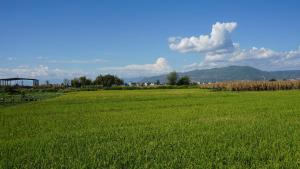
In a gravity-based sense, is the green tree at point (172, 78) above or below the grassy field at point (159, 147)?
above

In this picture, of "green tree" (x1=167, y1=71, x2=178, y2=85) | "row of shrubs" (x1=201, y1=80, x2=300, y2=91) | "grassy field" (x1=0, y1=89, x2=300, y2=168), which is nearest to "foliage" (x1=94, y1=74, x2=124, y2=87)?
"green tree" (x1=167, y1=71, x2=178, y2=85)

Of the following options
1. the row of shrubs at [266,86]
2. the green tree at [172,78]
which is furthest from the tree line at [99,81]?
the row of shrubs at [266,86]

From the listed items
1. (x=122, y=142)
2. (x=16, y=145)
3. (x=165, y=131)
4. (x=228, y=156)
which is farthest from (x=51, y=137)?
(x=228, y=156)

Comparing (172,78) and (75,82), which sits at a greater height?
(172,78)

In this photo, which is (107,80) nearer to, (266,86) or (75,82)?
(75,82)

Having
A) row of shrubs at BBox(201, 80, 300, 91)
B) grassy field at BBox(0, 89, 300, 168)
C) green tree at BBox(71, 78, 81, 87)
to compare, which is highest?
green tree at BBox(71, 78, 81, 87)

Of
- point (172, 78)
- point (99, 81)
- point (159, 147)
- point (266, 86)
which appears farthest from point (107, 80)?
point (159, 147)

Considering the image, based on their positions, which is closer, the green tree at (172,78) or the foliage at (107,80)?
the foliage at (107,80)

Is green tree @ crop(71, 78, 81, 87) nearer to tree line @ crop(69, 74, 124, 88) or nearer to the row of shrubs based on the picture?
tree line @ crop(69, 74, 124, 88)

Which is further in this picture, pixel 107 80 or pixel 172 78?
pixel 172 78

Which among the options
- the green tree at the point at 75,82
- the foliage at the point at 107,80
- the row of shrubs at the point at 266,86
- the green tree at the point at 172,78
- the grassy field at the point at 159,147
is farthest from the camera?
the green tree at the point at 172,78

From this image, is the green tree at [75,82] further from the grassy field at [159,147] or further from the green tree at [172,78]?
the grassy field at [159,147]

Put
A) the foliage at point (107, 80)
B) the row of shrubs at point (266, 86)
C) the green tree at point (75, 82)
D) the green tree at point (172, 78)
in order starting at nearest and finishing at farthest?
the row of shrubs at point (266, 86) → the green tree at point (75, 82) → the foliage at point (107, 80) → the green tree at point (172, 78)

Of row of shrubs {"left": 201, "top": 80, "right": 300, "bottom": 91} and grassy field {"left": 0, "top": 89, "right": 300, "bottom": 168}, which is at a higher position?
row of shrubs {"left": 201, "top": 80, "right": 300, "bottom": 91}
